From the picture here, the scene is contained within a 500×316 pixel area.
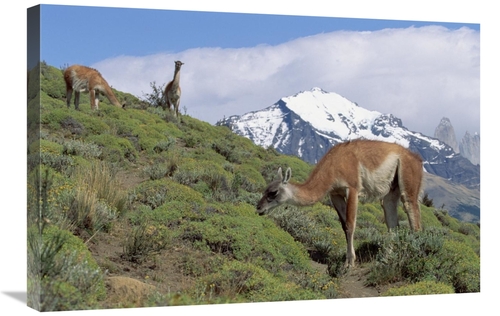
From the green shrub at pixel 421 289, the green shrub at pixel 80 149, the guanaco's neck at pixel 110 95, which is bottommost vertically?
the green shrub at pixel 421 289

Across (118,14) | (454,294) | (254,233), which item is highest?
(118,14)

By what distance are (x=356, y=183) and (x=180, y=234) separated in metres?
3.23

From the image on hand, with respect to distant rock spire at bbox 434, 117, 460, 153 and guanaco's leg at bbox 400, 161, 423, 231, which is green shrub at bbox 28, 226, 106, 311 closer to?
guanaco's leg at bbox 400, 161, 423, 231

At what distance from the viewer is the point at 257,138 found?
16.1 meters

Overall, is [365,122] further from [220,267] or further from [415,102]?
[220,267]

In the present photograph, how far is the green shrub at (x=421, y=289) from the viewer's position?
12.8 m

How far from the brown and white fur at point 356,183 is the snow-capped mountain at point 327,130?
0.61 m

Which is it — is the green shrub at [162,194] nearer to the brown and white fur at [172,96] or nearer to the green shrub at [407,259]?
the brown and white fur at [172,96]

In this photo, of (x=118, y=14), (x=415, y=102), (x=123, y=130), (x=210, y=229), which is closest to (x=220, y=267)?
(x=210, y=229)

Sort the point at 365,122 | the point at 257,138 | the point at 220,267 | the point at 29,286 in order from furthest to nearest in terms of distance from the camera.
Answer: the point at 257,138 < the point at 365,122 < the point at 220,267 < the point at 29,286

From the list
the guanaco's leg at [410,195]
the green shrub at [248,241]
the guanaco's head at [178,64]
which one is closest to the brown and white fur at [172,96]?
the guanaco's head at [178,64]

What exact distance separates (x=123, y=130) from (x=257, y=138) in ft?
13.6

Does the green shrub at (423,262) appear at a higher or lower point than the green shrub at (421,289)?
higher

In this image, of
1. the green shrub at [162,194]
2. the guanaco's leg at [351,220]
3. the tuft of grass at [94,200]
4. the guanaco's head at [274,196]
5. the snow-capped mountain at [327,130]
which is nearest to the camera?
the tuft of grass at [94,200]
